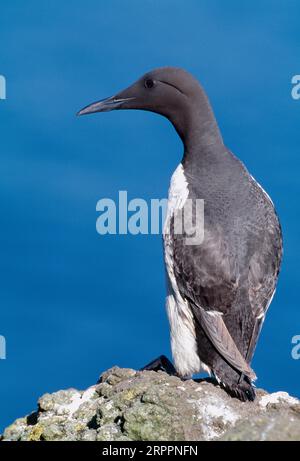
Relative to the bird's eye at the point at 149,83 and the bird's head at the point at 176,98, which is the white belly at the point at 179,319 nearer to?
the bird's head at the point at 176,98

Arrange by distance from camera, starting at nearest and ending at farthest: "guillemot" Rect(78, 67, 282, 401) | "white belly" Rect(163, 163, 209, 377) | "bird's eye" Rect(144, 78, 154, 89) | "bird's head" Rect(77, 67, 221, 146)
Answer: "guillemot" Rect(78, 67, 282, 401) < "white belly" Rect(163, 163, 209, 377) < "bird's head" Rect(77, 67, 221, 146) < "bird's eye" Rect(144, 78, 154, 89)

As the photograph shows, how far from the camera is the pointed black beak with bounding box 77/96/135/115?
9.35 meters

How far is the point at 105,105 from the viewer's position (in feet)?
30.8

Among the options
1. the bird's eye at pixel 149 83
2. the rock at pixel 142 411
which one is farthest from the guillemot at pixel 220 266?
the bird's eye at pixel 149 83

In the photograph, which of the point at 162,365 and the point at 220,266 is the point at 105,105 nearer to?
the point at 220,266

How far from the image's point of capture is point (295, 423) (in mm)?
5016

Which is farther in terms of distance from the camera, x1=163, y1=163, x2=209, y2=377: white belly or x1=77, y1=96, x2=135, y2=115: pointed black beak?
x1=77, y1=96, x2=135, y2=115: pointed black beak

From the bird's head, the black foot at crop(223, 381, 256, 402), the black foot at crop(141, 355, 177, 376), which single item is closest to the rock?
the black foot at crop(223, 381, 256, 402)

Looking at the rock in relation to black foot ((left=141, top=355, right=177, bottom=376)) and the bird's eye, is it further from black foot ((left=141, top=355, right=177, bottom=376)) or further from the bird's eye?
the bird's eye

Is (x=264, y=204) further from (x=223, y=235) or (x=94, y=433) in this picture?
(x=94, y=433)

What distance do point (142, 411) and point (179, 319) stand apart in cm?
187

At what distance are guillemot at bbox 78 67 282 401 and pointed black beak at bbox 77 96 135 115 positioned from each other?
1124 mm

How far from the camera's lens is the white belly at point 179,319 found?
7.84 meters
